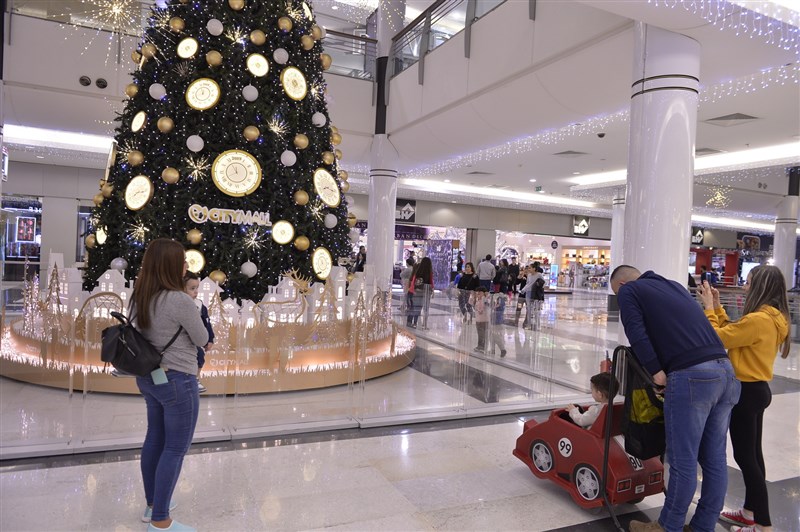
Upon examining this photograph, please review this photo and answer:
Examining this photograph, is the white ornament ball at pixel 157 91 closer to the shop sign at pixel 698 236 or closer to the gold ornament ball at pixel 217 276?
the gold ornament ball at pixel 217 276

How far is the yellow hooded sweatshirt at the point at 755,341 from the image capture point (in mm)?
2887

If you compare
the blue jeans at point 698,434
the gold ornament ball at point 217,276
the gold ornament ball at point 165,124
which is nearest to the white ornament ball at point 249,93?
the gold ornament ball at point 165,124

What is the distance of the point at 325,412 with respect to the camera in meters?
4.64

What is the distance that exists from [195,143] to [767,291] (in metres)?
5.24

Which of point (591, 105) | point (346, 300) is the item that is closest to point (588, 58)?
point (591, 105)

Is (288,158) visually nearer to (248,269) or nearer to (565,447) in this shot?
(248,269)

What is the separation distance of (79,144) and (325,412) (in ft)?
39.7

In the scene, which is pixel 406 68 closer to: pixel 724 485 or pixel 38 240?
pixel 724 485

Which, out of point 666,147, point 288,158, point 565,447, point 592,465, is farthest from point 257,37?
point 592,465

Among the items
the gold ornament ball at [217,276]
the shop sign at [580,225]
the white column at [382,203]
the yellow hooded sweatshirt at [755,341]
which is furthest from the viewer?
the shop sign at [580,225]

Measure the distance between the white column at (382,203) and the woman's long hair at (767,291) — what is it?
8604 mm

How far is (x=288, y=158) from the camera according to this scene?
19.8ft

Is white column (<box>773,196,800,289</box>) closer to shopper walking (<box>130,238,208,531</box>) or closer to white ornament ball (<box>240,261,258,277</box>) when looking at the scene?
white ornament ball (<box>240,261,258,277</box>)

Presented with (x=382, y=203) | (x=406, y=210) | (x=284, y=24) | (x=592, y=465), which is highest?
(x=284, y=24)
